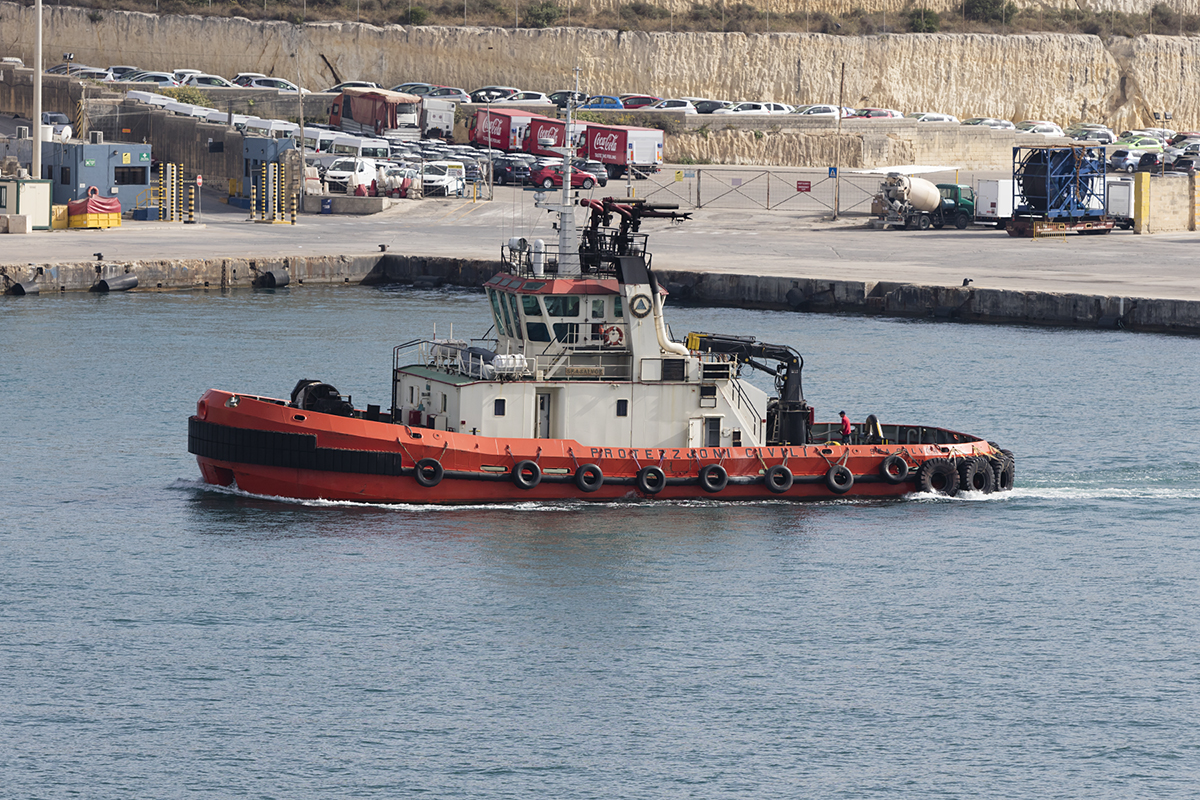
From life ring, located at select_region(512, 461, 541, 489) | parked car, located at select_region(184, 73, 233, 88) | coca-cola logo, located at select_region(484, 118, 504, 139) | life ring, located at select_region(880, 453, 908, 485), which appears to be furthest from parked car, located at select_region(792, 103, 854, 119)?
life ring, located at select_region(512, 461, 541, 489)

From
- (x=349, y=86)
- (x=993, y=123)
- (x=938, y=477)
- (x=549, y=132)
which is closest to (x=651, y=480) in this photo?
(x=938, y=477)

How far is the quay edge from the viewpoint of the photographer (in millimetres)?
55344

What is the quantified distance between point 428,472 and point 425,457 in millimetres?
273

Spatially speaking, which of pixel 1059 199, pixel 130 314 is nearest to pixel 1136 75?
pixel 1059 199

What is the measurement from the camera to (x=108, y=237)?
67125 mm

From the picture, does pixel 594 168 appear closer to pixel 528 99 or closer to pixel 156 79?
pixel 528 99

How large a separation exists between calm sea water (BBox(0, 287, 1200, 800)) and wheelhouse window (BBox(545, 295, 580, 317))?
3.54m

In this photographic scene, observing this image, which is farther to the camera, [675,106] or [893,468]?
[675,106]

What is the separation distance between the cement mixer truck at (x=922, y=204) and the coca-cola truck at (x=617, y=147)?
13233 millimetres

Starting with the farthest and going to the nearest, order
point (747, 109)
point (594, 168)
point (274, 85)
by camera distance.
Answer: point (274, 85), point (747, 109), point (594, 168)

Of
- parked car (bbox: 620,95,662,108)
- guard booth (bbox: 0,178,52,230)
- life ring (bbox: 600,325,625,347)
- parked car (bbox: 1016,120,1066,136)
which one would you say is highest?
parked car (bbox: 620,95,662,108)

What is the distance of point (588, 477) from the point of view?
3128 cm

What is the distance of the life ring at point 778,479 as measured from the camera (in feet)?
105

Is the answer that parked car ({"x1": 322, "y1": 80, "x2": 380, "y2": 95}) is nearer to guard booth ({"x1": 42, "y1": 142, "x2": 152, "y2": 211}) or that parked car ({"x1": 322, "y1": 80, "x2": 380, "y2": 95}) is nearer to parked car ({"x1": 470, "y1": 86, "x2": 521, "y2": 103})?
parked car ({"x1": 470, "y1": 86, "x2": 521, "y2": 103})
